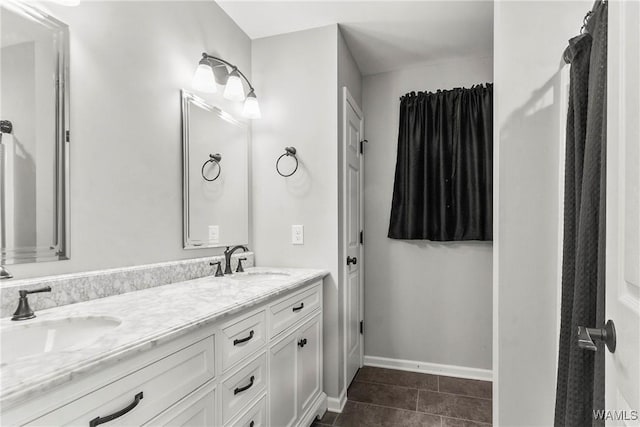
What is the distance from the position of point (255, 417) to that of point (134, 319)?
65 centimetres

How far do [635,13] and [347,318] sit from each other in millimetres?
2071

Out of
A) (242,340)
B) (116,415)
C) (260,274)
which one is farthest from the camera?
(260,274)

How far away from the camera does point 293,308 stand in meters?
1.68

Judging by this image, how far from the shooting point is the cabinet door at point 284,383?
146cm

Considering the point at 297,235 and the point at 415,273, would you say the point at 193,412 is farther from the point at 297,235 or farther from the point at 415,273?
the point at 415,273

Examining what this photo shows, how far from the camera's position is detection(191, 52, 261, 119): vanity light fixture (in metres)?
1.79

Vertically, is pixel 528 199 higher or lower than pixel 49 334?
higher

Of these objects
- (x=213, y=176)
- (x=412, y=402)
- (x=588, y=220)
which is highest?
(x=213, y=176)

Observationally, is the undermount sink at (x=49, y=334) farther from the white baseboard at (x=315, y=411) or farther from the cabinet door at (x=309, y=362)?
the white baseboard at (x=315, y=411)

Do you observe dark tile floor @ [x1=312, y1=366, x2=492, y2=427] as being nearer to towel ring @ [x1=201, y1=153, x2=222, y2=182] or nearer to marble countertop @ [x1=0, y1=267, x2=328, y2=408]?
marble countertop @ [x1=0, y1=267, x2=328, y2=408]

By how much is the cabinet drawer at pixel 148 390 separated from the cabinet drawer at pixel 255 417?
274 mm

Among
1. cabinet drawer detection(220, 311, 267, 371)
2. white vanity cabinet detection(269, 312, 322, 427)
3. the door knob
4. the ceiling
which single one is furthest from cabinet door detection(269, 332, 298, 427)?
the ceiling

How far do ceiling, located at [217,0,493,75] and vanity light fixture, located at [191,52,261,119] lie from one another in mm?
368

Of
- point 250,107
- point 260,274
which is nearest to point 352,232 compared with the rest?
point 260,274
